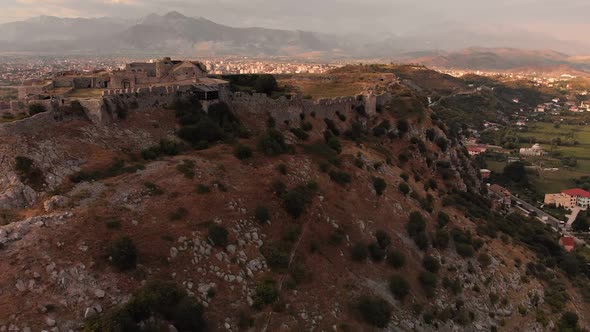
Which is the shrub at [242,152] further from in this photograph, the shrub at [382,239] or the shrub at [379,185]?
the shrub at [379,185]

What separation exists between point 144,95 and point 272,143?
A: 1024 cm

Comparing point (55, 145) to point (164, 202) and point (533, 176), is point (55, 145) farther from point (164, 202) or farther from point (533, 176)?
point (533, 176)

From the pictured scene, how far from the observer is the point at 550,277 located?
41594mm

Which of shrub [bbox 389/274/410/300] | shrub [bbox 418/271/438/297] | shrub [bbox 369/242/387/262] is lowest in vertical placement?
shrub [bbox 418/271/438/297]

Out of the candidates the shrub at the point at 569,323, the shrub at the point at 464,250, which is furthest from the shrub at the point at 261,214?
the shrub at the point at 569,323

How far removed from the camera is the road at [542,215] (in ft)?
227

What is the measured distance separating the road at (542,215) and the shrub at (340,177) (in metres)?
47.0

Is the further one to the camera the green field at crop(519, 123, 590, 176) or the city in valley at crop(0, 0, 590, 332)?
the green field at crop(519, 123, 590, 176)

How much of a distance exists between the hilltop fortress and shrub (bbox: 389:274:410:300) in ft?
60.0

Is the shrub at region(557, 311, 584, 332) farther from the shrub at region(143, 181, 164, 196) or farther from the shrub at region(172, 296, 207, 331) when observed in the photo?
the shrub at region(143, 181, 164, 196)

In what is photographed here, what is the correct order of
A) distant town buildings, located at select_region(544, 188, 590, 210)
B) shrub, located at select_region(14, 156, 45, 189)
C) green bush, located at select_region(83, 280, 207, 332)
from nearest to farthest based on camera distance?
green bush, located at select_region(83, 280, 207, 332) → shrub, located at select_region(14, 156, 45, 189) → distant town buildings, located at select_region(544, 188, 590, 210)

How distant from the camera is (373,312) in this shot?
996 inches

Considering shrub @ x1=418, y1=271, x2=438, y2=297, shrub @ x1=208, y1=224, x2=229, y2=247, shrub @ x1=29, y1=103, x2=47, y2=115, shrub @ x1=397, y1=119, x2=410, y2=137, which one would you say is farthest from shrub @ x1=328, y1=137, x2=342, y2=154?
shrub @ x1=29, y1=103, x2=47, y2=115

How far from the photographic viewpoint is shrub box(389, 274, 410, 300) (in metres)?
28.7
